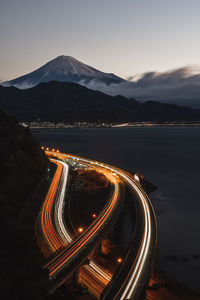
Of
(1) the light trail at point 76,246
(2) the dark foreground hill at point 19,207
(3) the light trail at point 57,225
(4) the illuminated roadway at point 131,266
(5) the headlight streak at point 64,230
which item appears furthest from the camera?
(3) the light trail at point 57,225

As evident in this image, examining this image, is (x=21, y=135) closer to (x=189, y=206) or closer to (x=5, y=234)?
(x=5, y=234)

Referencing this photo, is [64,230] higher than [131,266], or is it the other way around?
[64,230]

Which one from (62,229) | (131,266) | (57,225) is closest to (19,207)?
(57,225)

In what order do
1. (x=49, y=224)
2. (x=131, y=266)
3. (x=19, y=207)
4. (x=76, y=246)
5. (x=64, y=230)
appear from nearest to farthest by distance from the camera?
(x=131, y=266) < (x=76, y=246) < (x=64, y=230) < (x=49, y=224) < (x=19, y=207)

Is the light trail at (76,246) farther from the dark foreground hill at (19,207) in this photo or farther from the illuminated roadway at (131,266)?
the dark foreground hill at (19,207)

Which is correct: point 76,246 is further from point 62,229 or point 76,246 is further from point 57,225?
point 57,225

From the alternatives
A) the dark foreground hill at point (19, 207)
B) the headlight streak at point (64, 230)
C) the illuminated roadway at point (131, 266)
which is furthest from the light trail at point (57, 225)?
the illuminated roadway at point (131, 266)

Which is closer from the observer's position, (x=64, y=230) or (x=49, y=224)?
(x=64, y=230)

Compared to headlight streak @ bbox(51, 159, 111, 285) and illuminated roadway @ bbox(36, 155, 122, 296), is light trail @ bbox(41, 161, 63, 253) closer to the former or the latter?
illuminated roadway @ bbox(36, 155, 122, 296)

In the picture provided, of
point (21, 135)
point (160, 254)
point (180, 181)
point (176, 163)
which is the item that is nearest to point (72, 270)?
point (160, 254)
